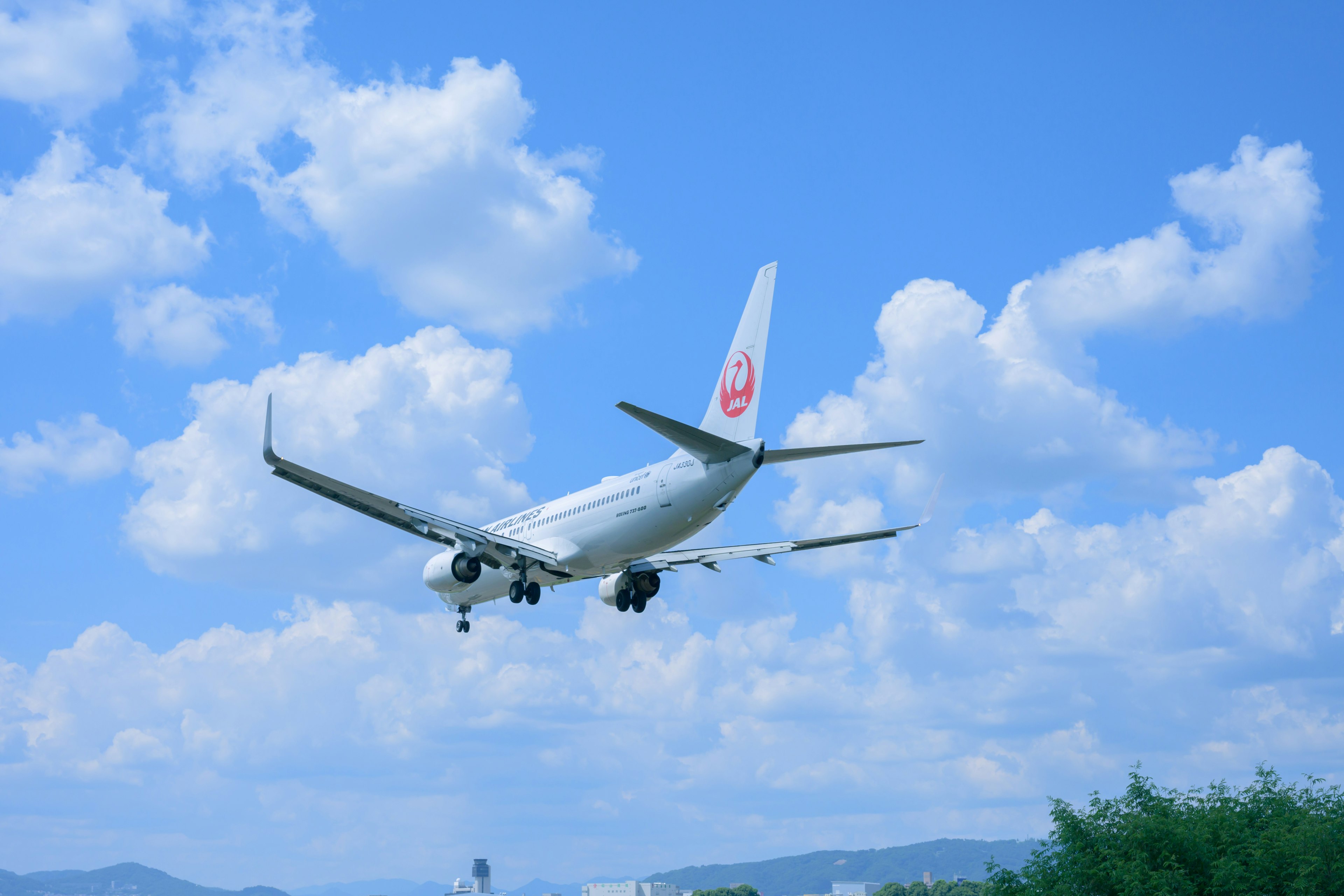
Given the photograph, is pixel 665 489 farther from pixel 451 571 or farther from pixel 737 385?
pixel 451 571

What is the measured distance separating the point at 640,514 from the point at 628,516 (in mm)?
728

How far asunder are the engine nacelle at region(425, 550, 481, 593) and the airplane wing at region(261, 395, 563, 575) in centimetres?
43

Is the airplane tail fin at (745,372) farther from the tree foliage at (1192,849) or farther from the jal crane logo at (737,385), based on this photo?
the tree foliage at (1192,849)

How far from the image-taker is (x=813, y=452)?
3894cm

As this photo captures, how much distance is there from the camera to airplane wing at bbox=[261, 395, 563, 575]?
4025 centimetres

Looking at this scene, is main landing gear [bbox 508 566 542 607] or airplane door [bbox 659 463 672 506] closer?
airplane door [bbox 659 463 672 506]

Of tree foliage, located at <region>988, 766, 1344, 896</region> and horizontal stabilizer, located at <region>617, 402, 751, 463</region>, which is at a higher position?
horizontal stabilizer, located at <region>617, 402, 751, 463</region>

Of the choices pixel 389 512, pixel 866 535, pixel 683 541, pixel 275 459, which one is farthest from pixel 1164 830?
pixel 275 459

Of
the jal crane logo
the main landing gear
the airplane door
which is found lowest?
the main landing gear

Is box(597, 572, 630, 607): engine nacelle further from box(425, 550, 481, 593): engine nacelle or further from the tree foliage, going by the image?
the tree foliage

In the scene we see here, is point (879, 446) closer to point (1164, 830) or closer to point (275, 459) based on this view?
point (275, 459)

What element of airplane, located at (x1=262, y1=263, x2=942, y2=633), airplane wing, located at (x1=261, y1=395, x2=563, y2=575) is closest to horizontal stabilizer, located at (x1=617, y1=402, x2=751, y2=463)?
airplane, located at (x1=262, y1=263, x2=942, y2=633)

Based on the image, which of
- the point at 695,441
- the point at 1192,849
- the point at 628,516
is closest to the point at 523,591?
the point at 628,516

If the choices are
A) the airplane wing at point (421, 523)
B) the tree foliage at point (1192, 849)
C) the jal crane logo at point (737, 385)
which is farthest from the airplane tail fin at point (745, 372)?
the tree foliage at point (1192, 849)
